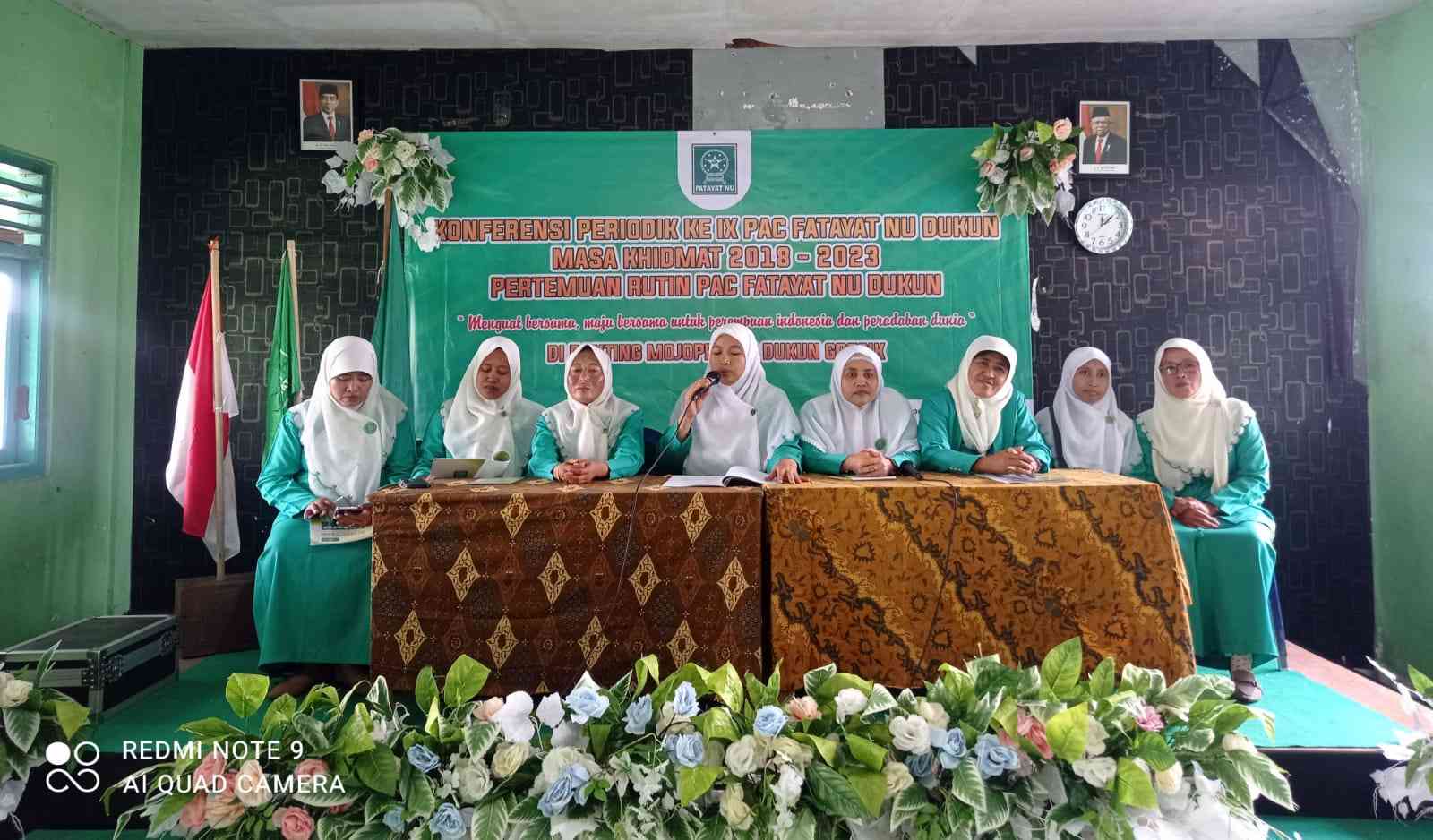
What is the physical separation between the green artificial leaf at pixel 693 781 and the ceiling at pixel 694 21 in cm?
321

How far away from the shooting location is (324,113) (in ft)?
12.7

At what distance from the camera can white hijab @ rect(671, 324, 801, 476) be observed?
10.1ft

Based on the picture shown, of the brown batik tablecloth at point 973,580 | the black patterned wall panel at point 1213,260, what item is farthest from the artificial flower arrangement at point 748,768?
the black patterned wall panel at point 1213,260

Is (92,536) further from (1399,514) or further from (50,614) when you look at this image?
(1399,514)

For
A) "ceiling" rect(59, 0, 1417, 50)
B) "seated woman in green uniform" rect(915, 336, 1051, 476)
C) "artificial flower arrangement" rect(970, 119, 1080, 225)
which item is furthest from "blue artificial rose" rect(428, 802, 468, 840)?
"artificial flower arrangement" rect(970, 119, 1080, 225)

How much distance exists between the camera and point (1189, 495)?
318 cm

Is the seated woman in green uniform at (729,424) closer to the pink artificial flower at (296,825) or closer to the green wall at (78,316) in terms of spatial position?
the pink artificial flower at (296,825)

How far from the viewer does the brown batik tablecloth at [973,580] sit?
2.18 metres

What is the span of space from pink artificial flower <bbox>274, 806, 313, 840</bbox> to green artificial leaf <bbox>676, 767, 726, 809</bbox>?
2.70 feet

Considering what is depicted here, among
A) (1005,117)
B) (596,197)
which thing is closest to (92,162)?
(596,197)

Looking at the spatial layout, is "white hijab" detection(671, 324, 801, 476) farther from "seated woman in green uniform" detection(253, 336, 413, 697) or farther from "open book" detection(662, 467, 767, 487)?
"seated woman in green uniform" detection(253, 336, 413, 697)

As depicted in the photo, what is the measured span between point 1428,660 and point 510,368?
4458 millimetres

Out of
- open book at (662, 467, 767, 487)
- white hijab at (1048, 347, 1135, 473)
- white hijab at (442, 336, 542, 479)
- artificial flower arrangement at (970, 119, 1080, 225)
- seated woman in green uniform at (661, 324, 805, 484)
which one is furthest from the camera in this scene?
artificial flower arrangement at (970, 119, 1080, 225)

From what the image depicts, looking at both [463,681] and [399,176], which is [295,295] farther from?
[463,681]
